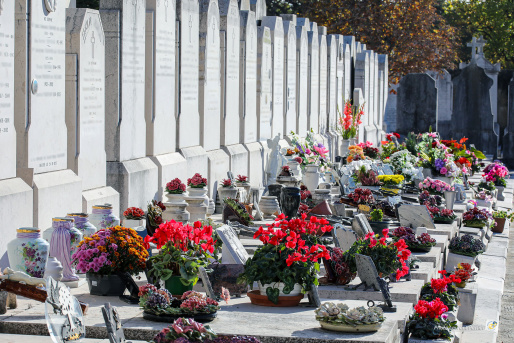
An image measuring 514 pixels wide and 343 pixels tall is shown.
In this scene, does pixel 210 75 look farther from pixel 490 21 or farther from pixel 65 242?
pixel 490 21

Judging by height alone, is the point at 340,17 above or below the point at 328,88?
above

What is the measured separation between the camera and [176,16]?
11.4 meters

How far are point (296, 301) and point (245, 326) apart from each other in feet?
2.71

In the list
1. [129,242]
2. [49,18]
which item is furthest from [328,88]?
[129,242]

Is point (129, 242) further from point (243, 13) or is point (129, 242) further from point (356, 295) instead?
point (243, 13)

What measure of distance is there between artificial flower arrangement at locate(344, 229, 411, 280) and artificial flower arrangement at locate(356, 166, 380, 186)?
229 inches

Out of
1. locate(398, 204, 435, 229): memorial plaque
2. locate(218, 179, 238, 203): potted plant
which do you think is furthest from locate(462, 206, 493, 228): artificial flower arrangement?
locate(218, 179, 238, 203): potted plant

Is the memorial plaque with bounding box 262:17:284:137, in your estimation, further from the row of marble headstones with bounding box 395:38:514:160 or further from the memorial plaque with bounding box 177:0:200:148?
the row of marble headstones with bounding box 395:38:514:160

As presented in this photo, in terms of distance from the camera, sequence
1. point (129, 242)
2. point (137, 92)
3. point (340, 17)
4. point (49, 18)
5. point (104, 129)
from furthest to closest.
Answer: point (340, 17) < point (137, 92) < point (104, 129) < point (49, 18) < point (129, 242)

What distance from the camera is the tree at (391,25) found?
32.3m

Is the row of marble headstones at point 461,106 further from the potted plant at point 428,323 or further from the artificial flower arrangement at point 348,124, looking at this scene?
the potted plant at point 428,323

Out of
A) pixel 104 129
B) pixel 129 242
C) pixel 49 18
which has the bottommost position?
pixel 129 242

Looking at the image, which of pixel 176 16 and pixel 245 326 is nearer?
pixel 245 326

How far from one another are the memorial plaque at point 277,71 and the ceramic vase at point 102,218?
843cm
